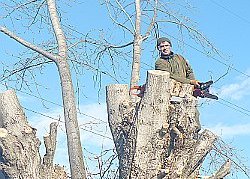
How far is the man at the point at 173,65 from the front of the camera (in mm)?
6887

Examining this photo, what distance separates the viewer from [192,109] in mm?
6492

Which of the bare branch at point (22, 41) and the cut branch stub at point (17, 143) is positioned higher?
the bare branch at point (22, 41)

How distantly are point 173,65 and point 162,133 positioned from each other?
0.95 meters

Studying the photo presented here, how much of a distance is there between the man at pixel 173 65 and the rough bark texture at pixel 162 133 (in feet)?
0.62

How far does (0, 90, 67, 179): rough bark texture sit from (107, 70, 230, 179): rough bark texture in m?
1.07

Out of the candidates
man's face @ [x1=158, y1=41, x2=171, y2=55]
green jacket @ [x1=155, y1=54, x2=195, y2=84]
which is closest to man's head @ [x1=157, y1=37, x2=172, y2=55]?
man's face @ [x1=158, y1=41, x2=171, y2=55]

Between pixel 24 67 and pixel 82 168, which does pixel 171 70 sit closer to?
pixel 82 168

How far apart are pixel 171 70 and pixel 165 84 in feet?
1.73

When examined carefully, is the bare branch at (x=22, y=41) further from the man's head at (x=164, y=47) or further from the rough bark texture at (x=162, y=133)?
the rough bark texture at (x=162, y=133)

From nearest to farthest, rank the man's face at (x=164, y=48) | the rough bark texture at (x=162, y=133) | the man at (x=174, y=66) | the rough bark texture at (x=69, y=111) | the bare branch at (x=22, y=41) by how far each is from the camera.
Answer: the rough bark texture at (x=162, y=133) → the man at (x=174, y=66) → the man's face at (x=164, y=48) → the rough bark texture at (x=69, y=111) → the bare branch at (x=22, y=41)

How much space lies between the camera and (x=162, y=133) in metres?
6.52

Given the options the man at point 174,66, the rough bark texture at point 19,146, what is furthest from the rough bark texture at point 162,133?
the rough bark texture at point 19,146

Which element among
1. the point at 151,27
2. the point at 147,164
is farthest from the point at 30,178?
the point at 151,27

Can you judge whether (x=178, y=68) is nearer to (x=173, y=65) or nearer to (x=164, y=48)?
(x=173, y=65)
